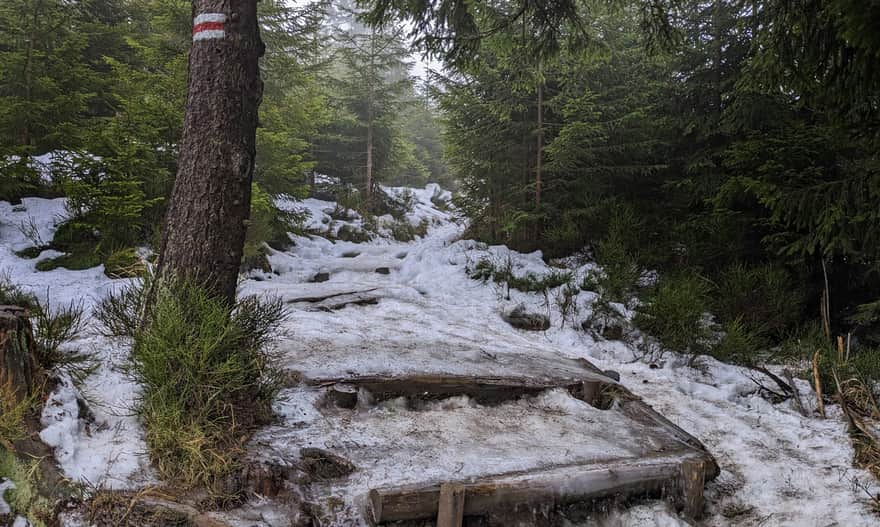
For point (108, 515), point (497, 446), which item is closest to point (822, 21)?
point (497, 446)

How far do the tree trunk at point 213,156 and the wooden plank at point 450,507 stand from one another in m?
2.03

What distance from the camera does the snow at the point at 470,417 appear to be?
8.32 feet

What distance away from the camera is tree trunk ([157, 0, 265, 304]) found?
9.86 ft

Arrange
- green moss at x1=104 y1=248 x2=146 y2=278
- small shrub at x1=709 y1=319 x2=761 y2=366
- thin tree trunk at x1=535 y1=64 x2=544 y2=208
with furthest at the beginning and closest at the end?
thin tree trunk at x1=535 y1=64 x2=544 y2=208, green moss at x1=104 y1=248 x2=146 y2=278, small shrub at x1=709 y1=319 x2=761 y2=366

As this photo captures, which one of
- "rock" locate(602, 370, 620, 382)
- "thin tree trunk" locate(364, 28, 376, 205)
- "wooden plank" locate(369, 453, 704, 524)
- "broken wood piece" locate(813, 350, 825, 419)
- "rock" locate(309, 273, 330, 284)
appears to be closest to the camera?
"wooden plank" locate(369, 453, 704, 524)

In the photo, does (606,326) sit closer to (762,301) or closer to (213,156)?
(762,301)

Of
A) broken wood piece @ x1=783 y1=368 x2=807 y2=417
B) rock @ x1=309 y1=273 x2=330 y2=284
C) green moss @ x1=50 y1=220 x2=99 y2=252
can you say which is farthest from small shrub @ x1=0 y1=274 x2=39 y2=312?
broken wood piece @ x1=783 y1=368 x2=807 y2=417

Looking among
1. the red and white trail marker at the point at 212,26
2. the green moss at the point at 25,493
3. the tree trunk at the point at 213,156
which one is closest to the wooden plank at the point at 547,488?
the green moss at the point at 25,493

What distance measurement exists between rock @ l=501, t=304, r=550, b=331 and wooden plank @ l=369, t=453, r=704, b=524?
11.4 ft

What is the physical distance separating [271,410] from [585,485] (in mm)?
2129

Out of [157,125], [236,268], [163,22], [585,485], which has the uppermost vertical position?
[163,22]

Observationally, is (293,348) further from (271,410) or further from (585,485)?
(585,485)

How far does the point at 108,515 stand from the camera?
1967 mm

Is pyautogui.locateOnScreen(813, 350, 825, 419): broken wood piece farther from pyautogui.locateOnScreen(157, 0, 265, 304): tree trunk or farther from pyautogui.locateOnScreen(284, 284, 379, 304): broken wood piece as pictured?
pyautogui.locateOnScreen(284, 284, 379, 304): broken wood piece
